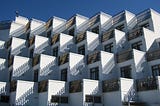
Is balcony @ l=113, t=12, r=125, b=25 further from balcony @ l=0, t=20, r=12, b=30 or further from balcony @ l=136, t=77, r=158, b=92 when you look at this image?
balcony @ l=0, t=20, r=12, b=30

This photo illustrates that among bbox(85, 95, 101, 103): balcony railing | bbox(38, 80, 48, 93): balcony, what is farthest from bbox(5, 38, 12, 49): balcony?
bbox(85, 95, 101, 103): balcony railing

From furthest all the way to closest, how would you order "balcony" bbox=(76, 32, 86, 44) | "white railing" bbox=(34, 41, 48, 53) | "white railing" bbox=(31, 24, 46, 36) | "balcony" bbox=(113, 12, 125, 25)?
"white railing" bbox=(31, 24, 46, 36) → "balcony" bbox=(113, 12, 125, 25) → "white railing" bbox=(34, 41, 48, 53) → "balcony" bbox=(76, 32, 86, 44)

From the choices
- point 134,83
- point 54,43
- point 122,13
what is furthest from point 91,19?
point 134,83

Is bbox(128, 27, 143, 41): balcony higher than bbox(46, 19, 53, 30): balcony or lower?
lower

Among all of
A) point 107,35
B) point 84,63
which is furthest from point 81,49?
point 107,35

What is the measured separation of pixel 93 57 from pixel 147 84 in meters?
8.28

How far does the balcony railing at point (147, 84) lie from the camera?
883 inches

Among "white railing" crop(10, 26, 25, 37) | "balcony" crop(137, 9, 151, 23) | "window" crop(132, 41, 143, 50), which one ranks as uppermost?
"balcony" crop(137, 9, 151, 23)

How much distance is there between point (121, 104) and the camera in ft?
73.7

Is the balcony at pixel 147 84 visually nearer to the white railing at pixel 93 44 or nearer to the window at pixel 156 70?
the window at pixel 156 70

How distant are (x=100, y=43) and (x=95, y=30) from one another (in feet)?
12.4

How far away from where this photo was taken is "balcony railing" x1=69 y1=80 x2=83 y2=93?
24.7 metres

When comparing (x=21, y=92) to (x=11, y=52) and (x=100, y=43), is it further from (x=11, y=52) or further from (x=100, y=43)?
(x=100, y=43)

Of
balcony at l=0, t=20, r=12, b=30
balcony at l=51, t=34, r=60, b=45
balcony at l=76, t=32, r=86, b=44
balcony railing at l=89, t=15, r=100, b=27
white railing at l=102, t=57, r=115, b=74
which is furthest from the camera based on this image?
balcony at l=0, t=20, r=12, b=30
